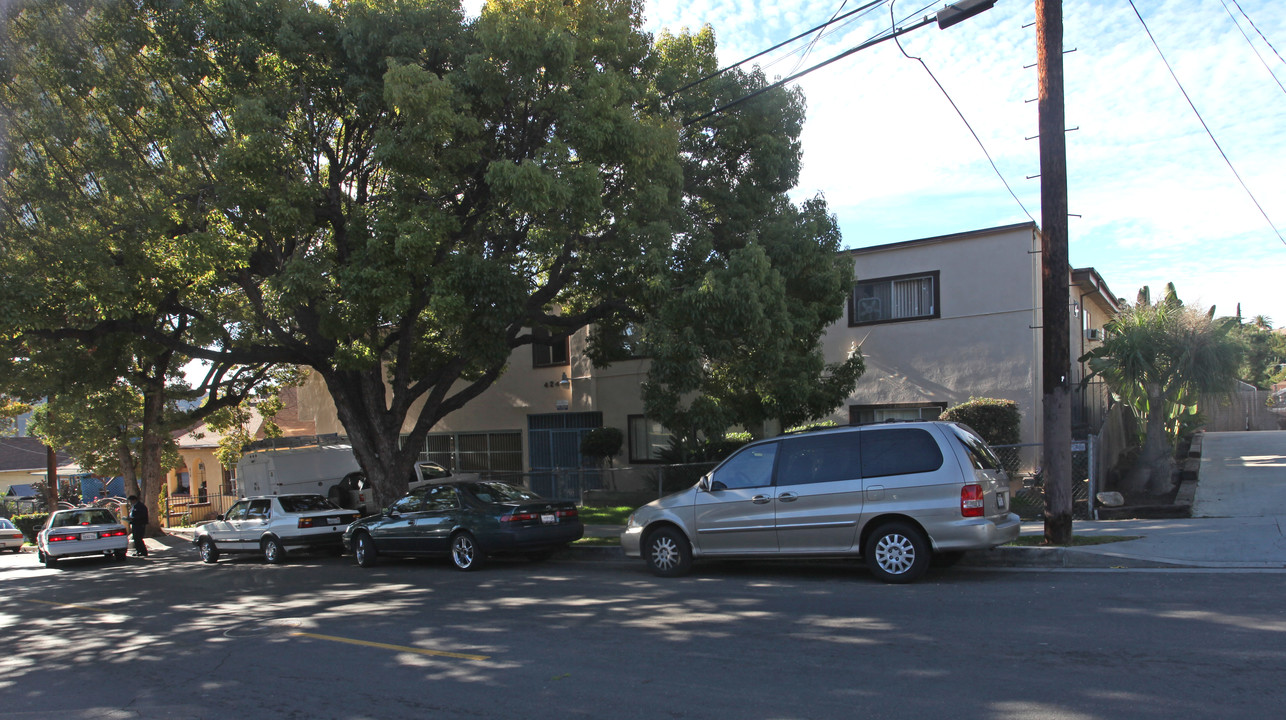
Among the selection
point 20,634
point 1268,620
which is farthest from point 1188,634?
point 20,634

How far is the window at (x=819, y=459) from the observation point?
973 centimetres

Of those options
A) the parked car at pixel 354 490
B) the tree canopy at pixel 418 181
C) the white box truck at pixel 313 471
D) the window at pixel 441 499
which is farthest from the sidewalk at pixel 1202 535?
the white box truck at pixel 313 471

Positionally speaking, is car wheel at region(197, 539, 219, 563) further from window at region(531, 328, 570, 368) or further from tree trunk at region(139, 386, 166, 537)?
window at region(531, 328, 570, 368)

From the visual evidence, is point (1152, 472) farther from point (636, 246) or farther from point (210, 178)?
point (210, 178)

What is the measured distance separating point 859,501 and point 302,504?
1219 cm

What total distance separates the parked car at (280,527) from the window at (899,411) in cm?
1112

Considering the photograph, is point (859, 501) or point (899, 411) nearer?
point (859, 501)

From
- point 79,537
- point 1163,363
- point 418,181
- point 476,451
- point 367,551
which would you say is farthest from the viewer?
point 476,451

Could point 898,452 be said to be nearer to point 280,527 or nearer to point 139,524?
point 280,527

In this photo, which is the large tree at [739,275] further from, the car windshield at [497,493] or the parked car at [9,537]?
the parked car at [9,537]

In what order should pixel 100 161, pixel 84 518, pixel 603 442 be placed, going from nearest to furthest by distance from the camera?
pixel 100 161, pixel 84 518, pixel 603 442

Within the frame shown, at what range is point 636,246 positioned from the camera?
44.7 ft

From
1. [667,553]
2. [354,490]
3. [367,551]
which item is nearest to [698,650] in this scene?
[667,553]

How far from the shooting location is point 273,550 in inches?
669
